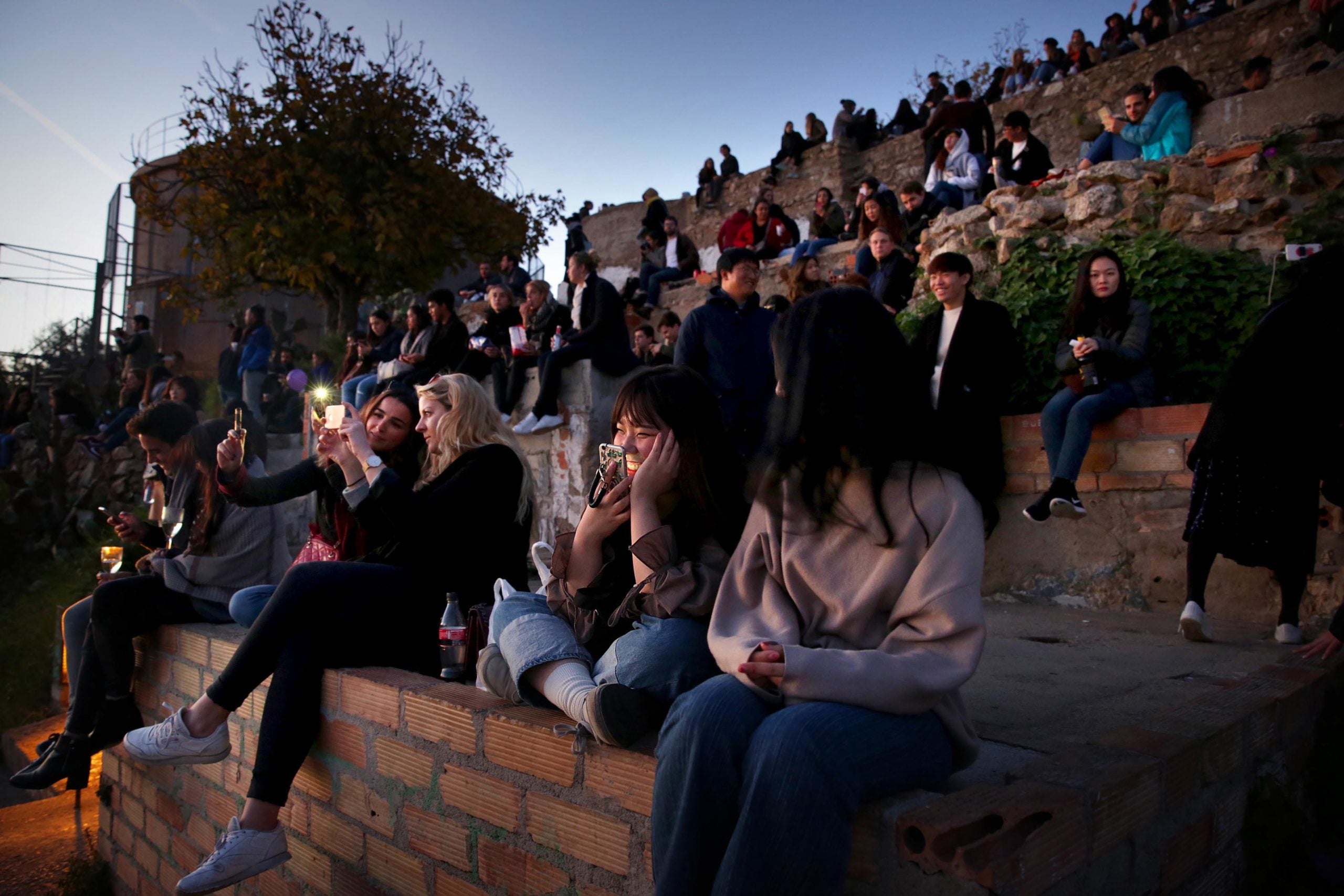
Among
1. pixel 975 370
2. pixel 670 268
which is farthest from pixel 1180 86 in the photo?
pixel 670 268

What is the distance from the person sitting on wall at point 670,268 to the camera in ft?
42.9

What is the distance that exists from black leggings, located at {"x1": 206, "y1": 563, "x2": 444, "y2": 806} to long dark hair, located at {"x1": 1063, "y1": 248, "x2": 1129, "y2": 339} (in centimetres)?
345

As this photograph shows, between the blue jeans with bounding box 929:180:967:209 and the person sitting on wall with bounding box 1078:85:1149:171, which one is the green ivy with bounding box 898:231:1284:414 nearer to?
the person sitting on wall with bounding box 1078:85:1149:171

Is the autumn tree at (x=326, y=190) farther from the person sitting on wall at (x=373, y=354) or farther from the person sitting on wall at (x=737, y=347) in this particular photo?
the person sitting on wall at (x=737, y=347)

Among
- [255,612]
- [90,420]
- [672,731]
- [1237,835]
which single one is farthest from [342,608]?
[90,420]

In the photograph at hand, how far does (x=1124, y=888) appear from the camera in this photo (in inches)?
65.9

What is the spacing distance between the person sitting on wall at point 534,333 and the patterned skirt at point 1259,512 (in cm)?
526

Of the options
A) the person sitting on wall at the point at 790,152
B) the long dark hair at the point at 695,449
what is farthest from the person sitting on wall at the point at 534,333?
the person sitting on wall at the point at 790,152

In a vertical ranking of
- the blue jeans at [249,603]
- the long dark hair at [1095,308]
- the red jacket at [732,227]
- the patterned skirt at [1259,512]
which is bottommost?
the blue jeans at [249,603]

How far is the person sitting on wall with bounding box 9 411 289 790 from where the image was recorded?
3955 mm

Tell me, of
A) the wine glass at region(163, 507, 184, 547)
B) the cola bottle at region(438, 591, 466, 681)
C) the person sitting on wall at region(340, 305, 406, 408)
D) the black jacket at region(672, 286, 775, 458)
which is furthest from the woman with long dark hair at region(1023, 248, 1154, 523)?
the person sitting on wall at region(340, 305, 406, 408)

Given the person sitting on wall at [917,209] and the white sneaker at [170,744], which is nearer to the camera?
the white sneaker at [170,744]

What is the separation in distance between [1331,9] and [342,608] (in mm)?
9056

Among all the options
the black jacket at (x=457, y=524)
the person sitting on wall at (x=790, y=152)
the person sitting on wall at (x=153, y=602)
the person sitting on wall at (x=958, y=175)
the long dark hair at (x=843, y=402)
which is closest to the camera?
the long dark hair at (x=843, y=402)
